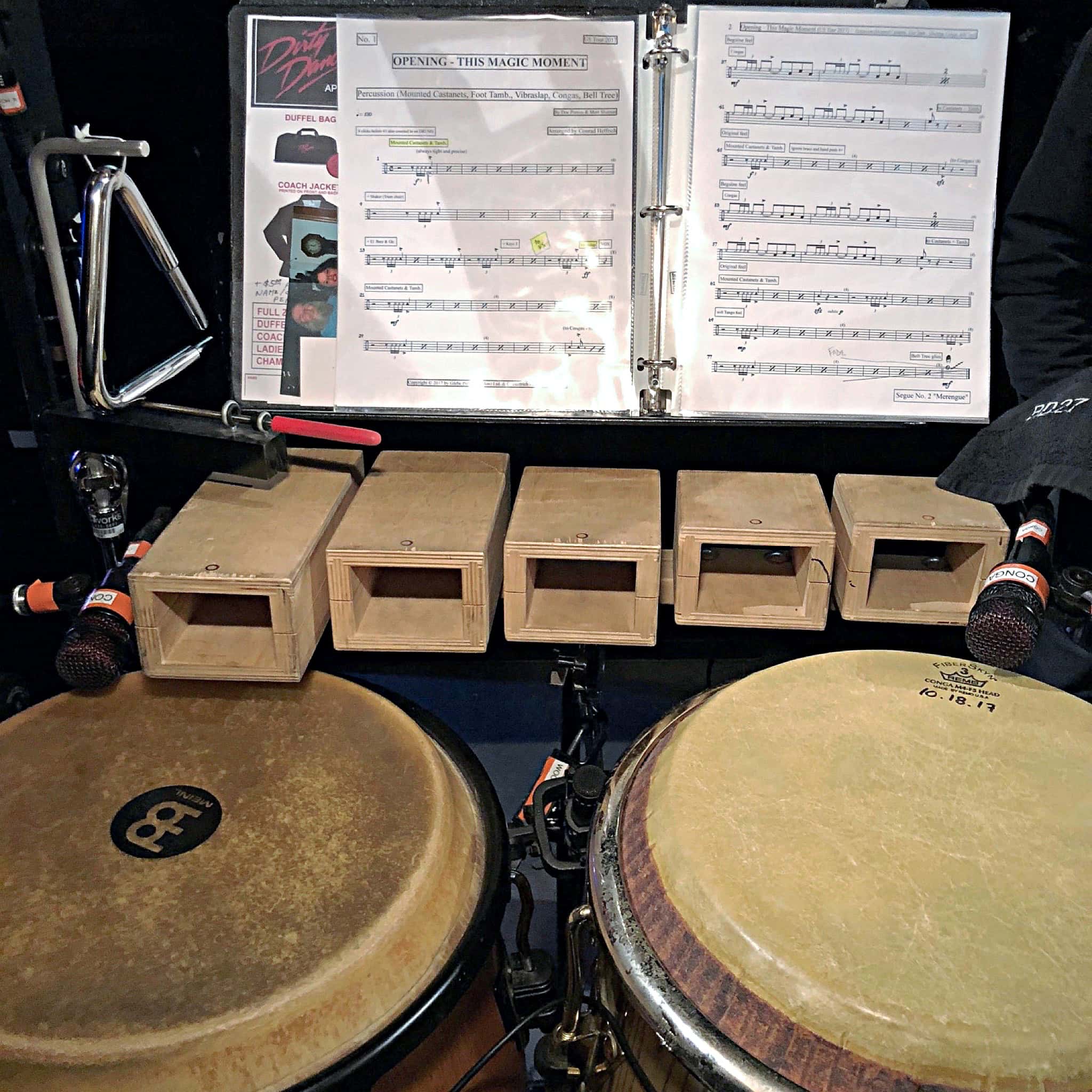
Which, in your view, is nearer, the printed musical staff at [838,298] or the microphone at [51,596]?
the microphone at [51,596]

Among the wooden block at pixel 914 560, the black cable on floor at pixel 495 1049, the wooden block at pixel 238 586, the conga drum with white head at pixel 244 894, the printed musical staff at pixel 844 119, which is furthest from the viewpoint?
the printed musical staff at pixel 844 119

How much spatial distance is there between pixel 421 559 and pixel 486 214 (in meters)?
0.68

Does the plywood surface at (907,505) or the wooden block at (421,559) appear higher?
the plywood surface at (907,505)

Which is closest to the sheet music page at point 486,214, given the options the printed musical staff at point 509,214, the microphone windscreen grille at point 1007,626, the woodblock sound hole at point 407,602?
the printed musical staff at point 509,214

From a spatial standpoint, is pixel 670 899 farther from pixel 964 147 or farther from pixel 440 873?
pixel 964 147

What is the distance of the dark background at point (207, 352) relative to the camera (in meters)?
1.77

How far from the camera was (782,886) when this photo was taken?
3.53 ft

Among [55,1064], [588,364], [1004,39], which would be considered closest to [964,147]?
[1004,39]

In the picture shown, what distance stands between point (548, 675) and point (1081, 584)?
1174 mm

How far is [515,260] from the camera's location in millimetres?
1820

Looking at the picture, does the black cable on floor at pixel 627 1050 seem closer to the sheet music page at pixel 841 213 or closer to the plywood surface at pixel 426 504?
the plywood surface at pixel 426 504

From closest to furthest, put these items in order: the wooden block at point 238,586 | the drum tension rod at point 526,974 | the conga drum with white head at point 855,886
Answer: the conga drum with white head at point 855,886 → the drum tension rod at point 526,974 → the wooden block at point 238,586

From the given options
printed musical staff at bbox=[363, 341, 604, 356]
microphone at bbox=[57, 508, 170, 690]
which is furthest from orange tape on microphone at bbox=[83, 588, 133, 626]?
printed musical staff at bbox=[363, 341, 604, 356]

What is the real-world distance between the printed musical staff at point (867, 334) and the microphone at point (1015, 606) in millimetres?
549
